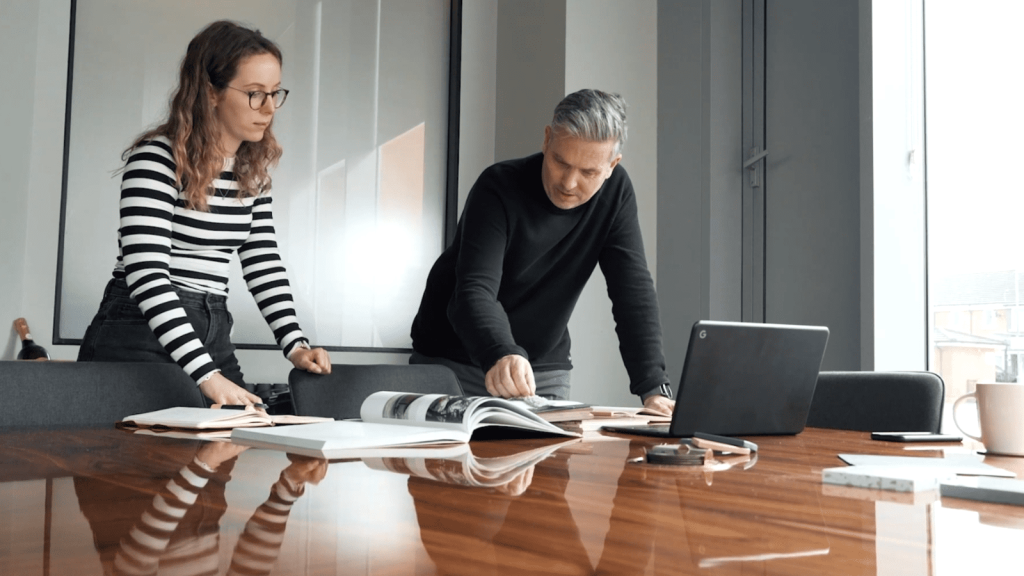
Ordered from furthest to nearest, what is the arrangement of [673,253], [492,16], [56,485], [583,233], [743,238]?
1. [492,16]
2. [673,253]
3. [743,238]
4. [583,233]
5. [56,485]

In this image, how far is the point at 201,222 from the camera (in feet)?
5.88

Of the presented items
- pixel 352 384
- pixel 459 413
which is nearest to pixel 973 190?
pixel 352 384

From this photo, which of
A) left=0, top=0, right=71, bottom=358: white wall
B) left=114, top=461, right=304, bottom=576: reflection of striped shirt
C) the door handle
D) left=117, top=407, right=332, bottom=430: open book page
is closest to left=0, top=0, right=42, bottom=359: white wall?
left=0, top=0, right=71, bottom=358: white wall

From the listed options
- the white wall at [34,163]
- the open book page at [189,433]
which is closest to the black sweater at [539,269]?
the open book page at [189,433]

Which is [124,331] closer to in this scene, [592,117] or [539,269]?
[539,269]

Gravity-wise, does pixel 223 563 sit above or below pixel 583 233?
below

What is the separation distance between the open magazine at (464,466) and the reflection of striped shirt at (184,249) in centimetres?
96

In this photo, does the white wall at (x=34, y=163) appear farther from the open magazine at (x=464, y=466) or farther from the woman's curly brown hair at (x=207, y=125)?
the open magazine at (x=464, y=466)

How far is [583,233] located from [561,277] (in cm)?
13

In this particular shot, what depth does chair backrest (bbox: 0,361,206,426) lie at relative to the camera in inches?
53.4

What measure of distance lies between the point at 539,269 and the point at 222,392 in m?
0.85

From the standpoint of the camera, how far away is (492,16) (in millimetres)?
4320

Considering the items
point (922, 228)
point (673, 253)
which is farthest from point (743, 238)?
point (922, 228)

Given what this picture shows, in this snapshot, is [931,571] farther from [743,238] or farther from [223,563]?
[743,238]
